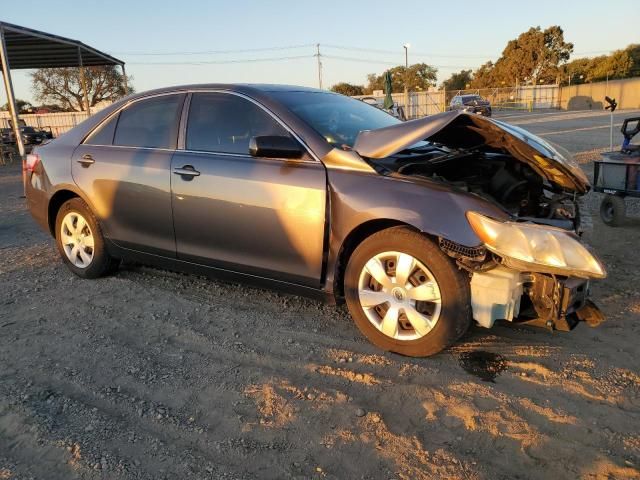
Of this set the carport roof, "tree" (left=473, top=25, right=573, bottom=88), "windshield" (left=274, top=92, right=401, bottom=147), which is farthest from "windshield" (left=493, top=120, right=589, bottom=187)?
"tree" (left=473, top=25, right=573, bottom=88)

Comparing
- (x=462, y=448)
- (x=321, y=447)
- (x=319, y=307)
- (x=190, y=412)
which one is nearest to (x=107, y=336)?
(x=190, y=412)

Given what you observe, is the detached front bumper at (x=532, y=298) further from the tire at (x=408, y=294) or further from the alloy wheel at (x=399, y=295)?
the alloy wheel at (x=399, y=295)

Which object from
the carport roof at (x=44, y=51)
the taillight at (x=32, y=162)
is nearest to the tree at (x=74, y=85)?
the carport roof at (x=44, y=51)

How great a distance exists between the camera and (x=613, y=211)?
6.07 m

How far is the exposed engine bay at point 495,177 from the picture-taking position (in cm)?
333

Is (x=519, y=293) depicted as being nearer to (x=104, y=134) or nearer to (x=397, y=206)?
(x=397, y=206)

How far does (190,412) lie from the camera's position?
2.74 meters

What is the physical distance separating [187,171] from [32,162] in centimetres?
210

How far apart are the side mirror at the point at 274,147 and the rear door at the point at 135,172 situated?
38.0 inches

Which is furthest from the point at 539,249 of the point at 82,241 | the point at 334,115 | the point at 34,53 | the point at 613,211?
the point at 34,53

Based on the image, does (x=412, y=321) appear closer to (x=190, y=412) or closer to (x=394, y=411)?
(x=394, y=411)

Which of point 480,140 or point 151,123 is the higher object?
point 151,123

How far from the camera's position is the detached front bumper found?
2.81 meters

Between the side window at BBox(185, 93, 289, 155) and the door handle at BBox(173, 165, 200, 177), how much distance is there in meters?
0.17
